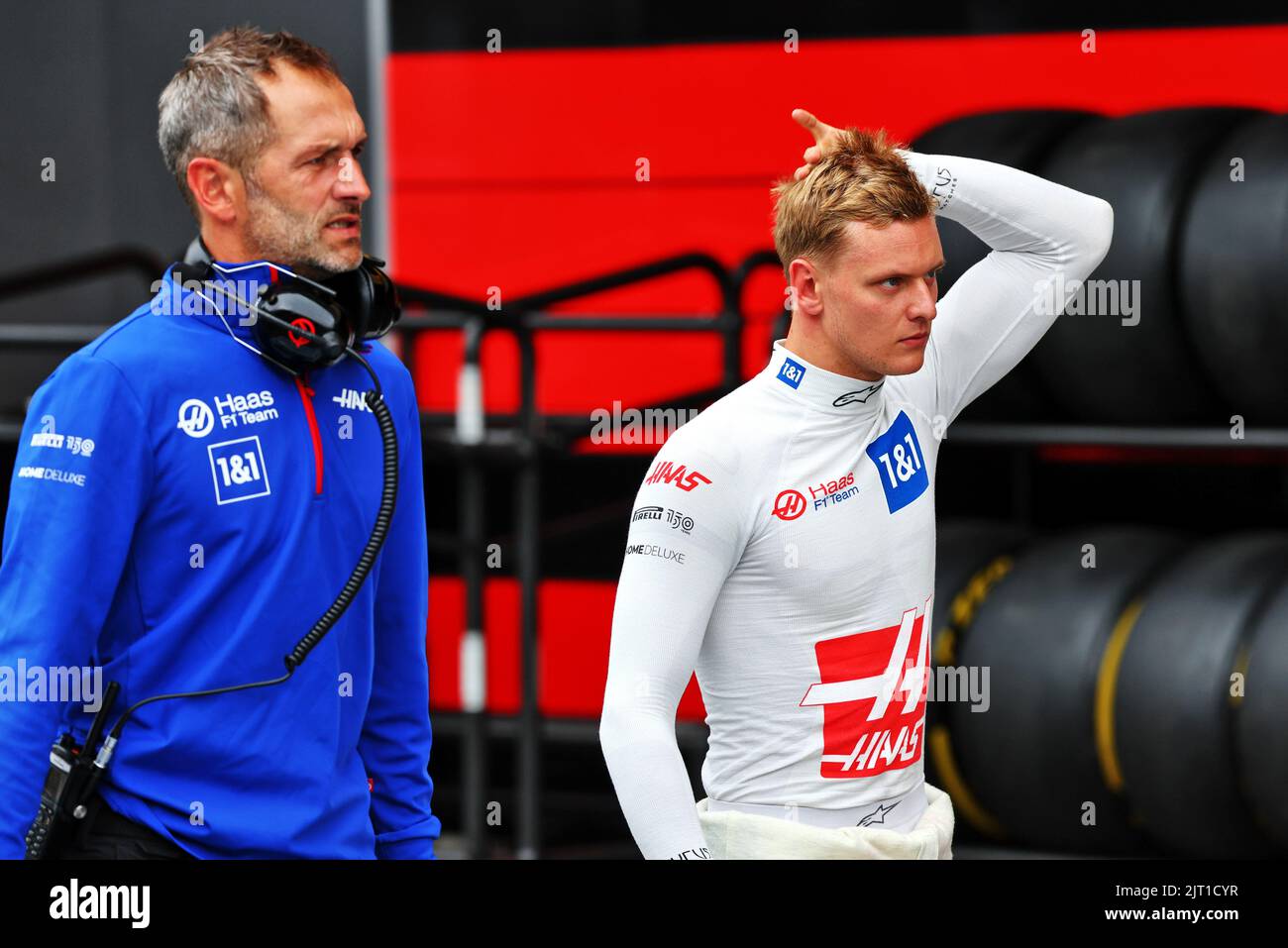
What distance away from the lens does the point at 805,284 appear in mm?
1857

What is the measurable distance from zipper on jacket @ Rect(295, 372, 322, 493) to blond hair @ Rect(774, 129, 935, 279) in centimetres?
49

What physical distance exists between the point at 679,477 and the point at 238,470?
1.37 feet

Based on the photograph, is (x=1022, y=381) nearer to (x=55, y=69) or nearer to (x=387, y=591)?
(x=387, y=591)

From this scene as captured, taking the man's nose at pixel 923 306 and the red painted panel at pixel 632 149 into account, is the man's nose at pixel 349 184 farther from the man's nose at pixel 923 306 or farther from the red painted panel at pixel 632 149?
the red painted panel at pixel 632 149

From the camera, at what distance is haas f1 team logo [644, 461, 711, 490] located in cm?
178

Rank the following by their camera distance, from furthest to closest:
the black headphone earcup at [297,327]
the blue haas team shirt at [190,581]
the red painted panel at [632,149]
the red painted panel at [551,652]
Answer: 1. the red painted panel at [551,652]
2. the red painted panel at [632,149]
3. the black headphone earcup at [297,327]
4. the blue haas team shirt at [190,581]

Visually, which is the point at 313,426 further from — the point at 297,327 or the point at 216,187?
the point at 216,187

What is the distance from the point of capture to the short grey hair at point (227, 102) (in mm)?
1786

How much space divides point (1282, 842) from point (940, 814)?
1334mm

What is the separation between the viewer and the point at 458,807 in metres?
4.54

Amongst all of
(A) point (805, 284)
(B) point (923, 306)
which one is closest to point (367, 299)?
(A) point (805, 284)

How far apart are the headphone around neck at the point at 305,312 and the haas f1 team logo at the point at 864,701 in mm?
558

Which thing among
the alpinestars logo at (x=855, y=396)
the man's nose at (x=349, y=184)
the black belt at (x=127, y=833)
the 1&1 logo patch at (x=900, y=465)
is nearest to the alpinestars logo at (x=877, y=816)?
the 1&1 logo patch at (x=900, y=465)
